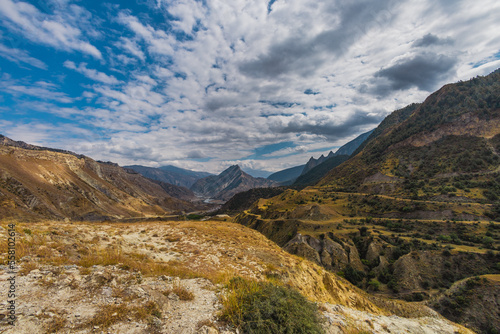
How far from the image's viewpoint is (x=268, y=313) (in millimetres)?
5691

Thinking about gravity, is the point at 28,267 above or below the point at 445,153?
below

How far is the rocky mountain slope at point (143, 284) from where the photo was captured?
5027 mm

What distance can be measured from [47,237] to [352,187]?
125 meters

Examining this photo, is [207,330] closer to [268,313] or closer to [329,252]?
[268,313]

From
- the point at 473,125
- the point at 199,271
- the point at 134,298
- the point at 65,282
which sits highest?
the point at 473,125

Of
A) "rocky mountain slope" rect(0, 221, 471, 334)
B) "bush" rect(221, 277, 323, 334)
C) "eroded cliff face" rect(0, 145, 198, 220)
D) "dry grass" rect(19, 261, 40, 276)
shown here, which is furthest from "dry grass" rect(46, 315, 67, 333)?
"eroded cliff face" rect(0, 145, 198, 220)

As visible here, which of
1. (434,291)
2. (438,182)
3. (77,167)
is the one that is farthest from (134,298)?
(77,167)

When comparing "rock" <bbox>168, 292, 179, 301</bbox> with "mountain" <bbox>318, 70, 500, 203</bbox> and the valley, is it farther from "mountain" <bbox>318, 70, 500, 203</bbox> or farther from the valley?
"mountain" <bbox>318, 70, 500, 203</bbox>

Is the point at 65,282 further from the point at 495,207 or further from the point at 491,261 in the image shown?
the point at 495,207

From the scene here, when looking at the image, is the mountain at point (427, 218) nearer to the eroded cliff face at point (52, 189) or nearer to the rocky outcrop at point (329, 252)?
the rocky outcrop at point (329, 252)

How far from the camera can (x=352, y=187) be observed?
112 metres

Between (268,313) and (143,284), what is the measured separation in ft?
16.7

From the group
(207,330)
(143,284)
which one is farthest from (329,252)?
(207,330)

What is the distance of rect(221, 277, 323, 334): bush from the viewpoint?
17.6 ft
